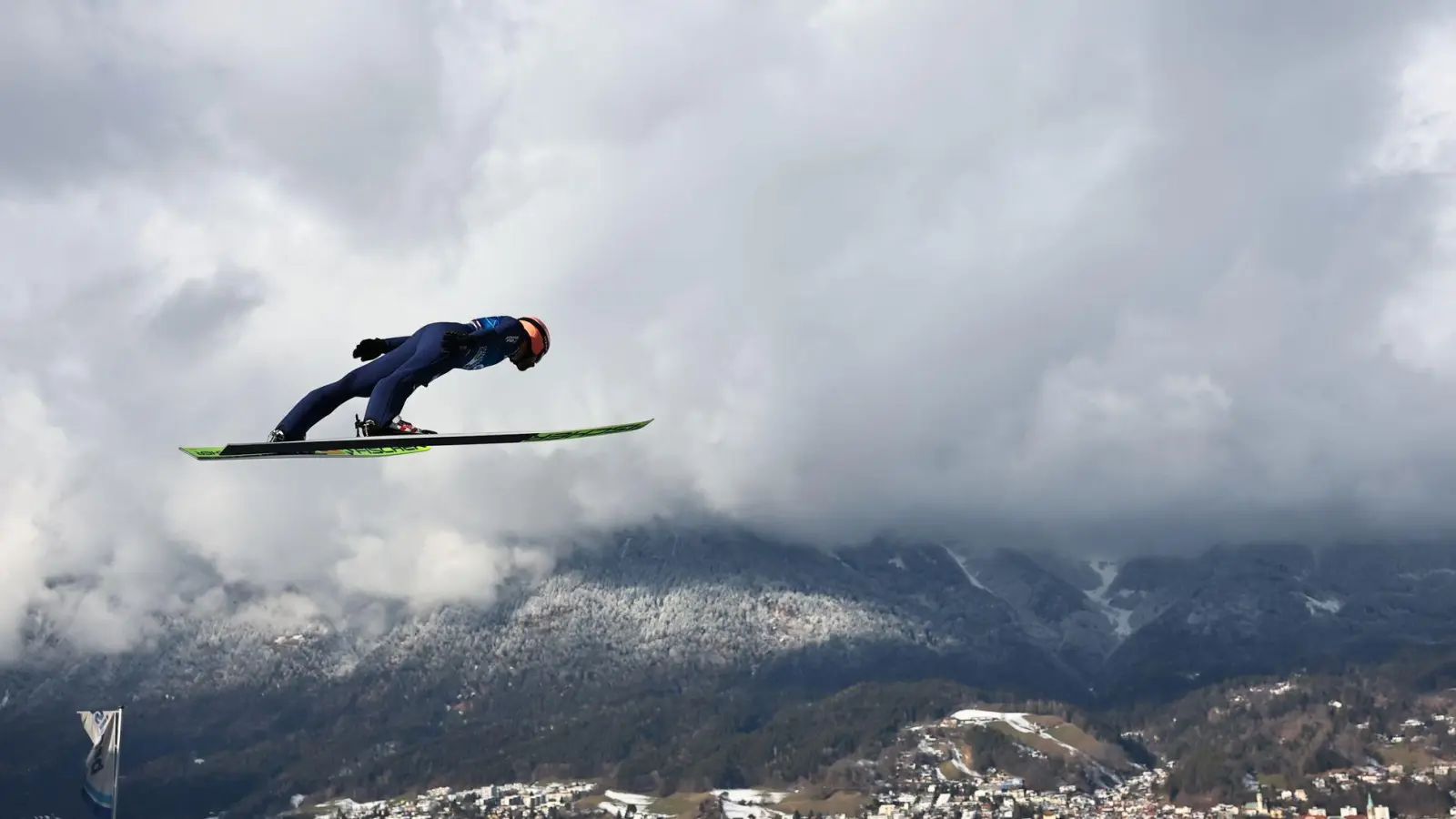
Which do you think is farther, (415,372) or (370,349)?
(370,349)

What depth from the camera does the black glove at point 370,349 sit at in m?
33.3

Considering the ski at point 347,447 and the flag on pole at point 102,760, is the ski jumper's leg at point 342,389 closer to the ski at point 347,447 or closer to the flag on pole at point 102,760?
the ski at point 347,447

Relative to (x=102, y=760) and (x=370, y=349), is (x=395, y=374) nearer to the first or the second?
(x=370, y=349)

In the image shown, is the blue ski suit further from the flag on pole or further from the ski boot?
the flag on pole

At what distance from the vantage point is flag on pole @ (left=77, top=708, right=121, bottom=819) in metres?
76.2

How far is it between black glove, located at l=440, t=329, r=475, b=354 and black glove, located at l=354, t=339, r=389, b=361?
5.75 ft

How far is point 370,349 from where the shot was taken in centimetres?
3359

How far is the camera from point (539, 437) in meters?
36.1

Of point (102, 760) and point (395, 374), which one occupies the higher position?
point (395, 374)

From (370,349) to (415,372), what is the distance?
1643 mm

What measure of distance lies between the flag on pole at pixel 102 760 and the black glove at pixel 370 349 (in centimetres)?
5204


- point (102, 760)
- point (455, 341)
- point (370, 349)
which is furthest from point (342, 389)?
point (102, 760)

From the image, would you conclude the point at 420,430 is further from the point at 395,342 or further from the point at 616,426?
the point at 616,426

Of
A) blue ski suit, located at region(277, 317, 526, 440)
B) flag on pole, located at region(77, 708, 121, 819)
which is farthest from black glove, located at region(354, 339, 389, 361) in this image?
flag on pole, located at region(77, 708, 121, 819)
